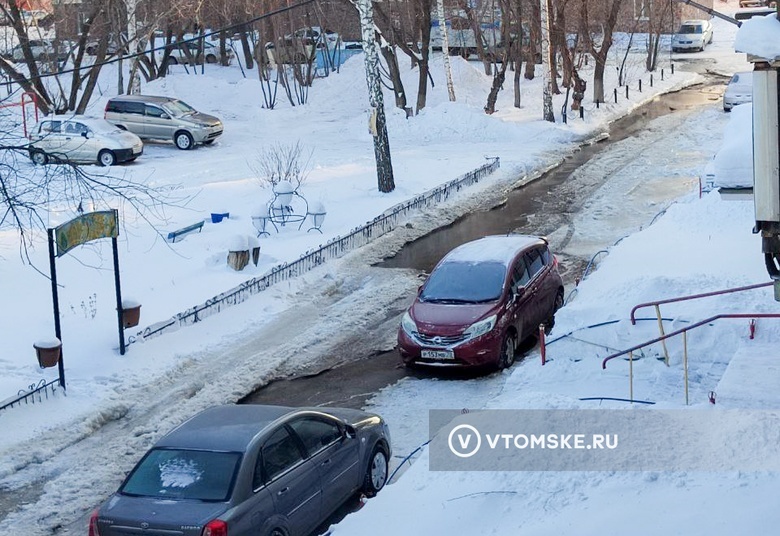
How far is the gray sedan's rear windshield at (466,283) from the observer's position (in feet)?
47.0

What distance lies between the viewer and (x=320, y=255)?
1889 centimetres

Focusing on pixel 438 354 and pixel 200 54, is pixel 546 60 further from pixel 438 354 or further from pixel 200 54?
pixel 200 54

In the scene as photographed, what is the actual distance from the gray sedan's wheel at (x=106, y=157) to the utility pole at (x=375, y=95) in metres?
8.86

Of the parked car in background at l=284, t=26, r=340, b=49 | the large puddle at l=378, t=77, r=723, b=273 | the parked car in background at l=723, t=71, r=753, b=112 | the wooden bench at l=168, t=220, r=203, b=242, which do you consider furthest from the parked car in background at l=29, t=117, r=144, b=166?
the parked car in background at l=723, t=71, r=753, b=112

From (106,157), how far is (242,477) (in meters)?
22.4

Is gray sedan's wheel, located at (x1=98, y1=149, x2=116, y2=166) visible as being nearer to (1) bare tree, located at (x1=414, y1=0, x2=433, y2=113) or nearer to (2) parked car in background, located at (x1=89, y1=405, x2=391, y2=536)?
(1) bare tree, located at (x1=414, y1=0, x2=433, y2=113)

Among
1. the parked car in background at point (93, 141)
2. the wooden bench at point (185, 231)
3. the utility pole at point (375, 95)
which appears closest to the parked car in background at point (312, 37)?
the parked car in background at point (93, 141)

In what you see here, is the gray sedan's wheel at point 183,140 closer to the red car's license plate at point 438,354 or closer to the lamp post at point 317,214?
the lamp post at point 317,214

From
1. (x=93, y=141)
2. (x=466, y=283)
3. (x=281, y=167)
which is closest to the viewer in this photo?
(x=466, y=283)

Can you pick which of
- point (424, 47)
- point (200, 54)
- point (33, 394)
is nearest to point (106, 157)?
point (424, 47)

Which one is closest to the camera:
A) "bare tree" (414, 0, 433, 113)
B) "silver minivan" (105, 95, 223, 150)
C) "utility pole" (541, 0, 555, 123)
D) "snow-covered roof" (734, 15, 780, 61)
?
"snow-covered roof" (734, 15, 780, 61)

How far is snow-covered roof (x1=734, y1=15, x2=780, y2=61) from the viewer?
748 centimetres

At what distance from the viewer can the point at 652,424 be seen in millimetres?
8758

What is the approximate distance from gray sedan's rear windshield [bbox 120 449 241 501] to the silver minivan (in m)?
24.9
